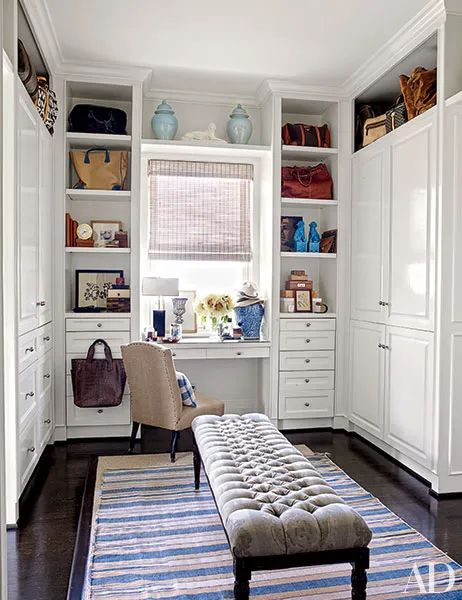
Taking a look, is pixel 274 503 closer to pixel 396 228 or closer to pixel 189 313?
pixel 396 228

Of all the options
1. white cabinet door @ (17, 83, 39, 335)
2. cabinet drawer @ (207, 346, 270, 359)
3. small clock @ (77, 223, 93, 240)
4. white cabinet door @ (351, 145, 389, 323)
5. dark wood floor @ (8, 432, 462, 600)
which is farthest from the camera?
cabinet drawer @ (207, 346, 270, 359)

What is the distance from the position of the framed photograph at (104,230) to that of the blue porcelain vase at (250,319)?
1177 millimetres

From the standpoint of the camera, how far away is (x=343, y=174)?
4.56 metres

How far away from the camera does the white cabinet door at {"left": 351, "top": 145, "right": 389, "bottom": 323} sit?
395 cm

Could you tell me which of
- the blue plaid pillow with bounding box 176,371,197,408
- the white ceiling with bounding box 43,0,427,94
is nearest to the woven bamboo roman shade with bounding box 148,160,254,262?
the white ceiling with bounding box 43,0,427,94

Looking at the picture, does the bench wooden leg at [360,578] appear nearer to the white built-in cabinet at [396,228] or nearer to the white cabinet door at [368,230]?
the white built-in cabinet at [396,228]

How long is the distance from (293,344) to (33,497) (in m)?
2.24

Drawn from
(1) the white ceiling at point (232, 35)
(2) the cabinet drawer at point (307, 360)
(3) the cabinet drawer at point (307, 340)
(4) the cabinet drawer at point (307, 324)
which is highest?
(1) the white ceiling at point (232, 35)

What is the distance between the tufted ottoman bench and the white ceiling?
8.25 ft

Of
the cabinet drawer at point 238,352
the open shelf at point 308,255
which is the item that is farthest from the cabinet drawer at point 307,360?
the open shelf at point 308,255

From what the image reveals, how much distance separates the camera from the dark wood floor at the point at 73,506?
2311 mm

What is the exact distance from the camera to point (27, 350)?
3.11 m

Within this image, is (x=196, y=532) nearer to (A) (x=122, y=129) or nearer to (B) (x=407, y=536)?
(B) (x=407, y=536)

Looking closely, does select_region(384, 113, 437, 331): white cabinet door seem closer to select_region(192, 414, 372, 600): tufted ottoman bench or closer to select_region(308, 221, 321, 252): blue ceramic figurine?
select_region(308, 221, 321, 252): blue ceramic figurine
